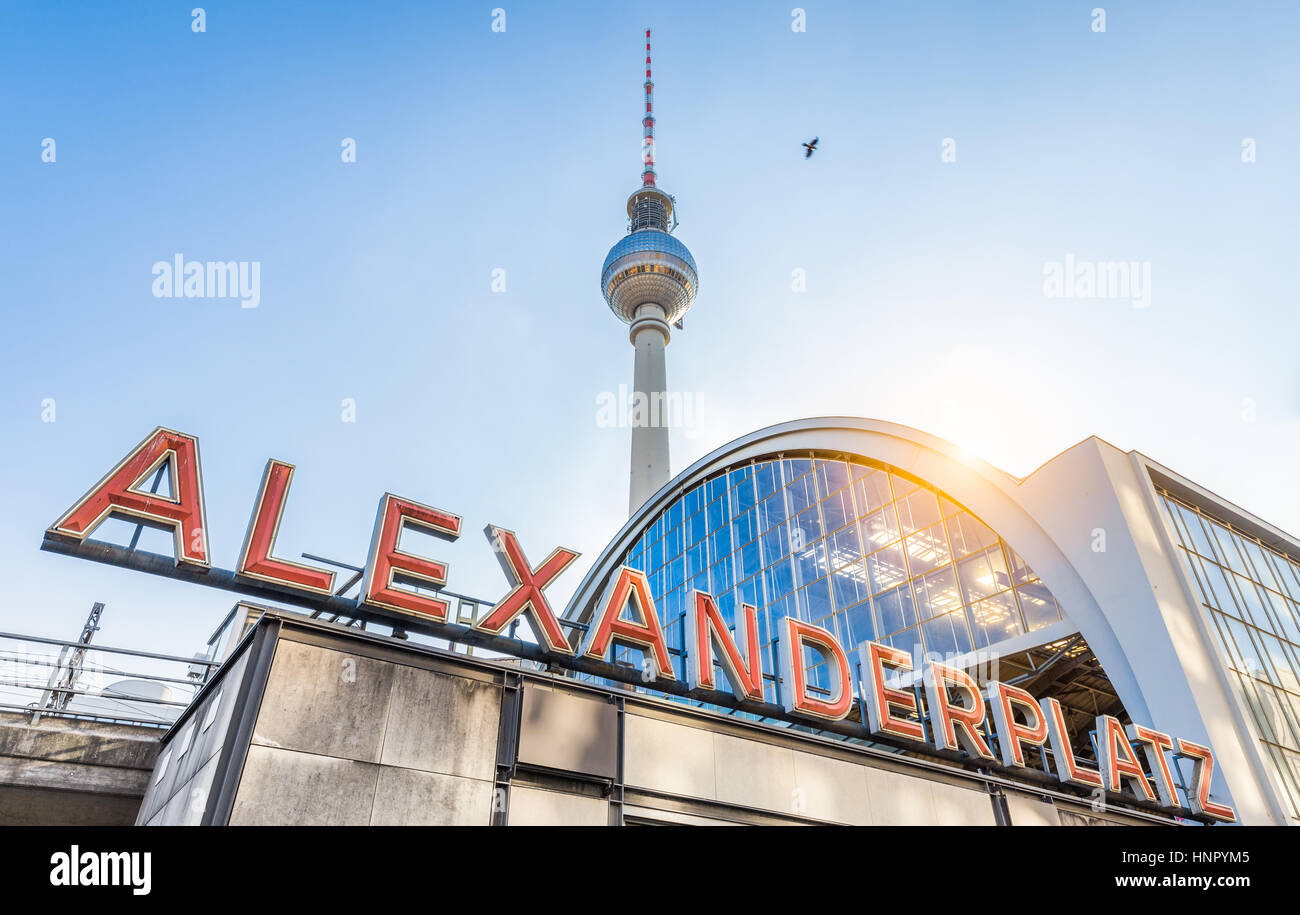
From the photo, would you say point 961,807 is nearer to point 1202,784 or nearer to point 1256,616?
point 1202,784

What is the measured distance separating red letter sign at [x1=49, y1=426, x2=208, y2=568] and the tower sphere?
78.7 metres

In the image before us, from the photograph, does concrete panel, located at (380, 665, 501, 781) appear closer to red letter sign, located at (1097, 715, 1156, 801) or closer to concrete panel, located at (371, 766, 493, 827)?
concrete panel, located at (371, 766, 493, 827)

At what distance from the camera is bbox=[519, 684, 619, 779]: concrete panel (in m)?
12.3

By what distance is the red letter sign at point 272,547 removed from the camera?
12039 mm

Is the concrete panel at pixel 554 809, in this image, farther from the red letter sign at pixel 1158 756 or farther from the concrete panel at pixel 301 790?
the red letter sign at pixel 1158 756

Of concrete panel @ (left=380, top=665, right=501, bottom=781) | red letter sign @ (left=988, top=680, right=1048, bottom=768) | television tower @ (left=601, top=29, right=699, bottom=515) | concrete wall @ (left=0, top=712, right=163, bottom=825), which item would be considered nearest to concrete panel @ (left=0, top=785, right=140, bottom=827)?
concrete wall @ (left=0, top=712, right=163, bottom=825)

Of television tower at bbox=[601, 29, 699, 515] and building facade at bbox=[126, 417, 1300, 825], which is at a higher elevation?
television tower at bbox=[601, 29, 699, 515]

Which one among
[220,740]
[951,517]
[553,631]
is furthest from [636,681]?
[951,517]

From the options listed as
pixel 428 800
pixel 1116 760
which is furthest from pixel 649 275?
pixel 428 800

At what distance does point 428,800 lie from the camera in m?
11.0

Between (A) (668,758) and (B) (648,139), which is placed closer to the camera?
(A) (668,758)

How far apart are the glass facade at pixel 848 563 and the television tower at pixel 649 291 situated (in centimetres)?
3898

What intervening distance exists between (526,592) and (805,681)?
6.32 meters
